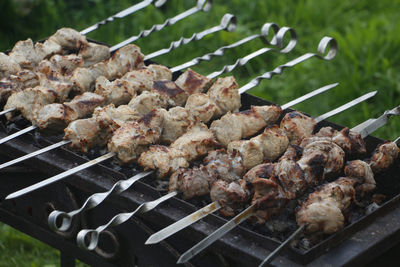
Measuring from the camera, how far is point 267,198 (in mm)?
2172

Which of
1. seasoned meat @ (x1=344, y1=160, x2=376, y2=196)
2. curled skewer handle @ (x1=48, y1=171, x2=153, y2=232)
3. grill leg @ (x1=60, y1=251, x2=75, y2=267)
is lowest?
grill leg @ (x1=60, y1=251, x2=75, y2=267)

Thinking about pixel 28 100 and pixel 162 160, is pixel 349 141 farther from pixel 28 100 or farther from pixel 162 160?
pixel 28 100

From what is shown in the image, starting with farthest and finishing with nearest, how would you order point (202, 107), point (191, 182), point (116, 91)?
point (116, 91), point (202, 107), point (191, 182)

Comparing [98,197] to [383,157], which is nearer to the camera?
[98,197]

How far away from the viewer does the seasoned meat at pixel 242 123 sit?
270 cm

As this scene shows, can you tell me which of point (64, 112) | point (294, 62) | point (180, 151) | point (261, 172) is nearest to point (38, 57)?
point (64, 112)

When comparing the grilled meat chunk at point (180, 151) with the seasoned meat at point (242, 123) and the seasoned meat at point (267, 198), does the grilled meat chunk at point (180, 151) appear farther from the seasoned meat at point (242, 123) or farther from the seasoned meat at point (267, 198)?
the seasoned meat at point (267, 198)

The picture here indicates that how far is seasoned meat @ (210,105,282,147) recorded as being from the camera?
2.70 metres

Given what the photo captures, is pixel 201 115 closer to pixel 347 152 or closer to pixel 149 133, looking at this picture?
pixel 149 133

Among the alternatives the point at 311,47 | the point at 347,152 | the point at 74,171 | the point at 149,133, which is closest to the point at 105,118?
the point at 149,133

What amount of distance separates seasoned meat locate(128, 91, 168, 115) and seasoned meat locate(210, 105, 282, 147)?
0.32m

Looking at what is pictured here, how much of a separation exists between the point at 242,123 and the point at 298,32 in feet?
11.4

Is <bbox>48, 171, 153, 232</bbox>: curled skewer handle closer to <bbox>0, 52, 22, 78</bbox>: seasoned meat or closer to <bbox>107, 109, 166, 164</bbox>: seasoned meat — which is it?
<bbox>107, 109, 166, 164</bbox>: seasoned meat

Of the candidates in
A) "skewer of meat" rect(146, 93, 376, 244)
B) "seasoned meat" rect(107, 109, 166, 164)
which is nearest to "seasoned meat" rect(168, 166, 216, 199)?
"skewer of meat" rect(146, 93, 376, 244)
